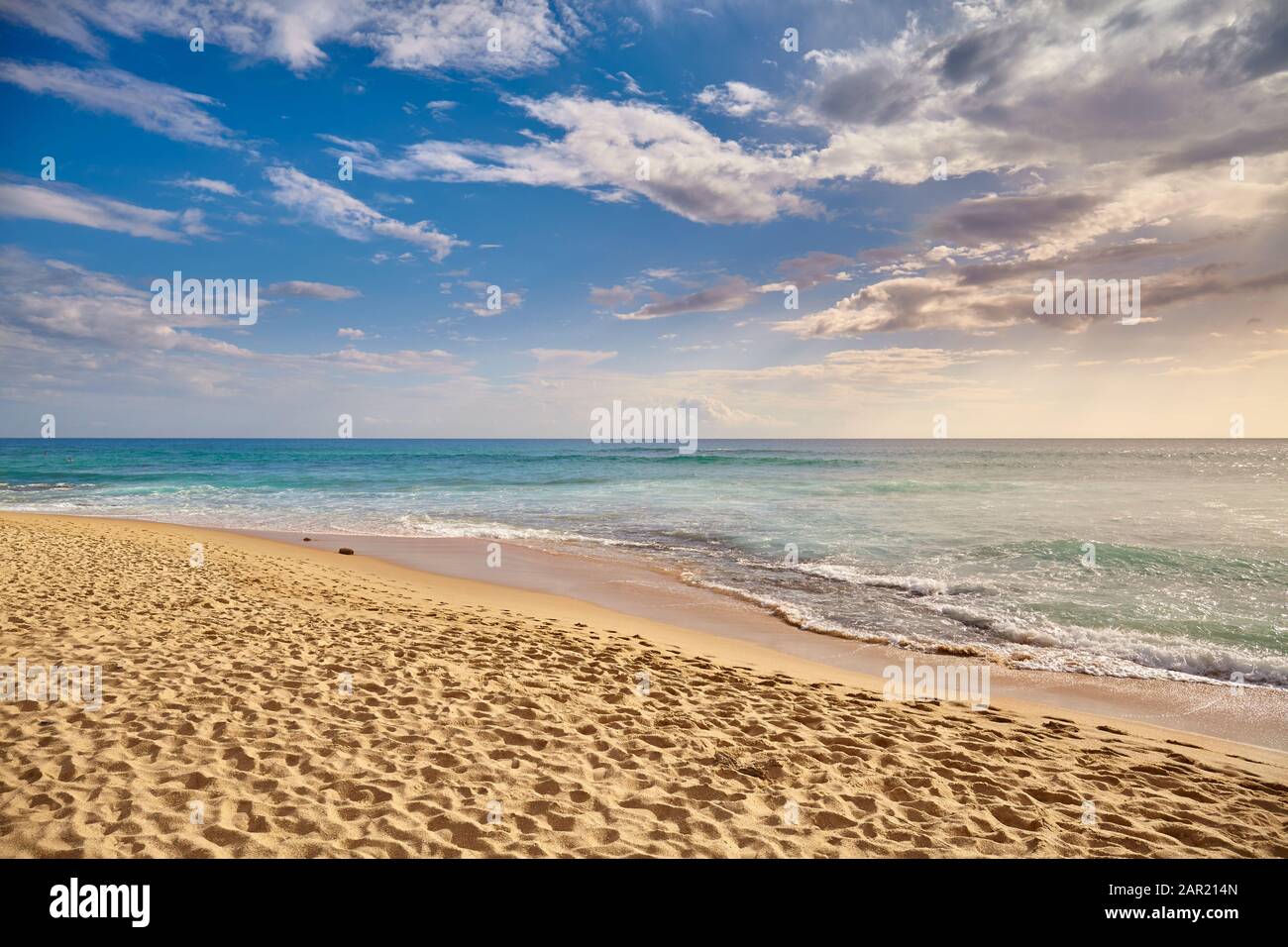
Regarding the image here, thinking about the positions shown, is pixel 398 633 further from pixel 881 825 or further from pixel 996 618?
pixel 996 618

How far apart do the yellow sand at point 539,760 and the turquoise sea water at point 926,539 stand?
12.1 feet

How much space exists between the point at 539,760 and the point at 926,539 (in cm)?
1658

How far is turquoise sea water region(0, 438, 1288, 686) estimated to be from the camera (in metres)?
10.1

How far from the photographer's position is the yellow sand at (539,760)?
403 centimetres

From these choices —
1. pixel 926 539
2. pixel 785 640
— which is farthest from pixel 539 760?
pixel 926 539

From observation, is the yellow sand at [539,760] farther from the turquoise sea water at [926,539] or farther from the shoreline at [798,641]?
the turquoise sea water at [926,539]

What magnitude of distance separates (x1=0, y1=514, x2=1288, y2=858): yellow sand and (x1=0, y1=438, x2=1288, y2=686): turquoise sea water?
3682mm

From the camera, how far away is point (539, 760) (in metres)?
5.07

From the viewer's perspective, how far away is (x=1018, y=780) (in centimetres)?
505

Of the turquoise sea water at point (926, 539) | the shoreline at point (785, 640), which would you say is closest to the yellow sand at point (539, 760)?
the shoreline at point (785, 640)

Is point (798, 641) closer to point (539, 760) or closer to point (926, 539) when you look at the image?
point (539, 760)

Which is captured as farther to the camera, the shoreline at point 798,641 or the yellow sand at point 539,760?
the shoreline at point 798,641
